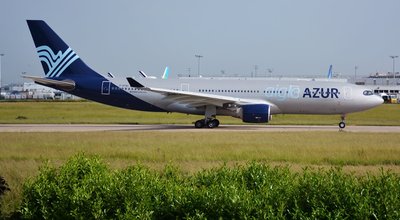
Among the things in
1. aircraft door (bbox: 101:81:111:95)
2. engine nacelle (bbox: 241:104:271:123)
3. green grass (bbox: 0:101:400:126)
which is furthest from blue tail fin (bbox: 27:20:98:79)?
engine nacelle (bbox: 241:104:271:123)

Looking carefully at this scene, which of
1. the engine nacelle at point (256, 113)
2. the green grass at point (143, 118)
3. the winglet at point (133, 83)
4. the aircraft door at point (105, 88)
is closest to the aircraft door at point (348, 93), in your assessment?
the green grass at point (143, 118)

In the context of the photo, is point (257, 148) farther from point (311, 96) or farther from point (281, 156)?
point (311, 96)

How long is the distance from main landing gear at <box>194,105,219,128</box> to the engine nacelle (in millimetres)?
2161

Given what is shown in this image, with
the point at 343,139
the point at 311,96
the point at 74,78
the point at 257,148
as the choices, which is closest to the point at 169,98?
the point at 74,78

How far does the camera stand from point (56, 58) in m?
36.3

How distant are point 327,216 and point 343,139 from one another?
17181 millimetres

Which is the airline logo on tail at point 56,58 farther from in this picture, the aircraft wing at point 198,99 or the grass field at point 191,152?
the grass field at point 191,152

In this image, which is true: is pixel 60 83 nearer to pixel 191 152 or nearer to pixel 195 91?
pixel 195 91

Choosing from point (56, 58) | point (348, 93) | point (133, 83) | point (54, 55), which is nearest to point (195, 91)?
point (133, 83)

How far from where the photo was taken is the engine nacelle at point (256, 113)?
33.6 metres

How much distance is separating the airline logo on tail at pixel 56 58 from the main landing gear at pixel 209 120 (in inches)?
360

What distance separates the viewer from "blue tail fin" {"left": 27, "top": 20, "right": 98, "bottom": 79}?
35875 mm

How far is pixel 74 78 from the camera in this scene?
36.5m

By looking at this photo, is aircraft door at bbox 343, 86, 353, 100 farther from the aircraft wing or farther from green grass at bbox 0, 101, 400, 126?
green grass at bbox 0, 101, 400, 126
